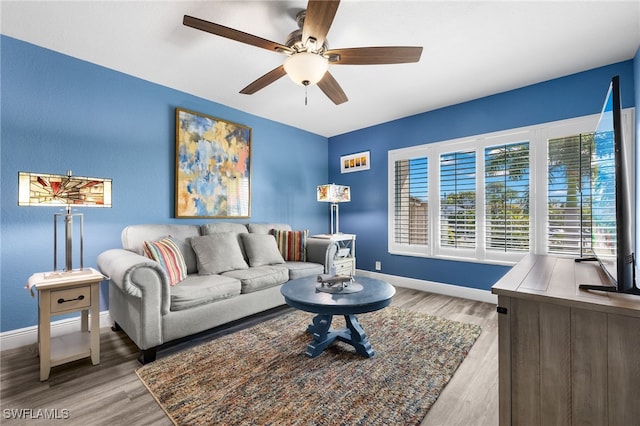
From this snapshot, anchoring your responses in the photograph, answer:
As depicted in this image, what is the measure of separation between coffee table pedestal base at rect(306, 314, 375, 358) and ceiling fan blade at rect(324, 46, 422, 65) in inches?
76.8

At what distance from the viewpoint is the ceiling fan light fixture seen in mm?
1876

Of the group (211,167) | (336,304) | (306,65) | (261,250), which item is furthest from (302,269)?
(306,65)

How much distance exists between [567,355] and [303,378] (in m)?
1.41

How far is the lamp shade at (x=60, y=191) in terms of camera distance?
1.79 metres

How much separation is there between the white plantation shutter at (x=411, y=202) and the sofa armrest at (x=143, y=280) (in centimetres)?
320

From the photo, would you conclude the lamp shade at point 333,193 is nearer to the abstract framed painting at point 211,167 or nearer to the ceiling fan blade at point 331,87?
the abstract framed painting at point 211,167

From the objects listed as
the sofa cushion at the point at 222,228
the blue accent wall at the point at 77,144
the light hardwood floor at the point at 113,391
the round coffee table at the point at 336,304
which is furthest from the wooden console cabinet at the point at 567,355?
the blue accent wall at the point at 77,144

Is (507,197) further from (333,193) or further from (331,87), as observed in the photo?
(331,87)

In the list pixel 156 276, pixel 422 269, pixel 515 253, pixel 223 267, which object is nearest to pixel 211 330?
pixel 223 267

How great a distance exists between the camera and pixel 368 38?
2195 mm

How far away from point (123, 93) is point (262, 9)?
182cm

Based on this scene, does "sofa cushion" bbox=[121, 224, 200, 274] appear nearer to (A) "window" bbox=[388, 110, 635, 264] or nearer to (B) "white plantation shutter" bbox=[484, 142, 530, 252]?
(A) "window" bbox=[388, 110, 635, 264]

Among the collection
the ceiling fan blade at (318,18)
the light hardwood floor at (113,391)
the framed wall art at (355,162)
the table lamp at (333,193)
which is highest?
the ceiling fan blade at (318,18)

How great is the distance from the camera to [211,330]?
8.19ft
